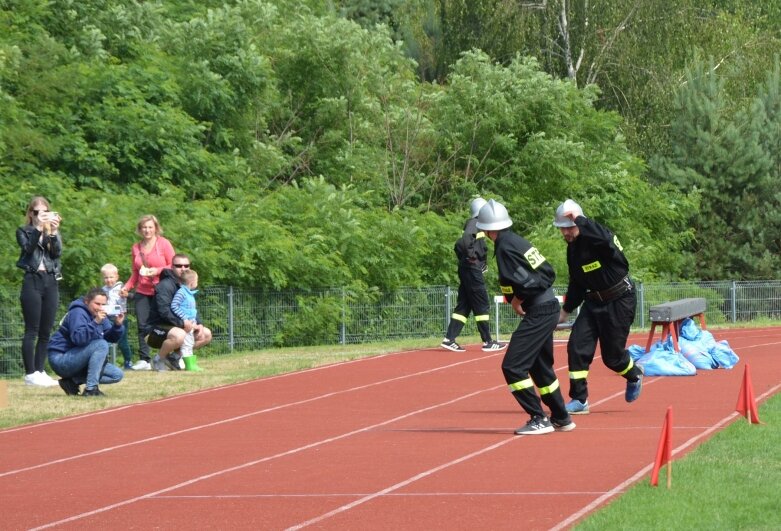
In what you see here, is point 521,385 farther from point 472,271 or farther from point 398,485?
point 472,271

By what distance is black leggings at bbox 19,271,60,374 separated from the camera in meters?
16.9

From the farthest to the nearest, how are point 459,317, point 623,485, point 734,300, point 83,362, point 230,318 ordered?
1. point 734,300
2. point 230,318
3. point 459,317
4. point 83,362
5. point 623,485

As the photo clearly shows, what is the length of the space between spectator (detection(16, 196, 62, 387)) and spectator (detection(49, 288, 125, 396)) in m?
1.03

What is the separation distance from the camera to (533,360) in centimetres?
1211

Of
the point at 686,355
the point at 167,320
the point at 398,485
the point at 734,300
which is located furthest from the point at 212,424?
the point at 734,300

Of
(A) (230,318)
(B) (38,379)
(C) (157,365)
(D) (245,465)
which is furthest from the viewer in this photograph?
(A) (230,318)

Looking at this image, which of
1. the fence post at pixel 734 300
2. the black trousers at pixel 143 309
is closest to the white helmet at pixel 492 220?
the black trousers at pixel 143 309

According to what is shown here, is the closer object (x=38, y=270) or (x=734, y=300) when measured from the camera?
(x=38, y=270)

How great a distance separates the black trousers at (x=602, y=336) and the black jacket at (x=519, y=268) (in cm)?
162

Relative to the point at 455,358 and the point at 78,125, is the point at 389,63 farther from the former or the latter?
the point at 455,358

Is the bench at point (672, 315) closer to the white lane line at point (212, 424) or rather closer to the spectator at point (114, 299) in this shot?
the white lane line at point (212, 424)

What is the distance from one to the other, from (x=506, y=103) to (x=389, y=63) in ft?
24.7

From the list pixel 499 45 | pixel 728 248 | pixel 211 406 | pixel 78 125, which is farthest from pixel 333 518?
pixel 499 45

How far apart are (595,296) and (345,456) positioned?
3.27 m
